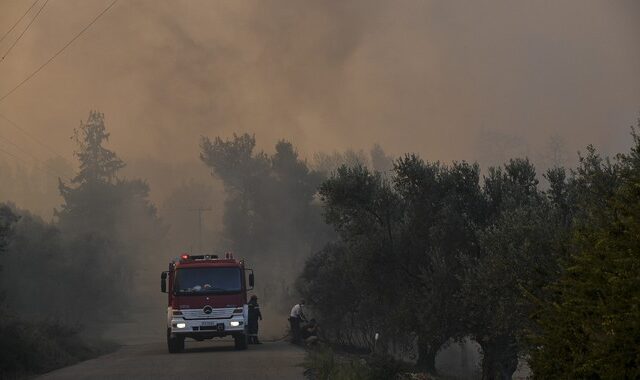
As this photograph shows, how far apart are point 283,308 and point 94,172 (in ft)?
194

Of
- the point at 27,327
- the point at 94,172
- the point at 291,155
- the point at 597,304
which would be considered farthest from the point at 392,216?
the point at 94,172

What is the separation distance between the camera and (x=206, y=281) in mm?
29219

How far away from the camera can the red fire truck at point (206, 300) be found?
2906 centimetres

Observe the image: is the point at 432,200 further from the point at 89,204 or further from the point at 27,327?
the point at 89,204

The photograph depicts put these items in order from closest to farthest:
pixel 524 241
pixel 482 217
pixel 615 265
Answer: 1. pixel 615 265
2. pixel 524 241
3. pixel 482 217

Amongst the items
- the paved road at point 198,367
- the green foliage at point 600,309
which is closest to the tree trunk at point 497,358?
the paved road at point 198,367

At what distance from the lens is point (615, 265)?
9.33 meters

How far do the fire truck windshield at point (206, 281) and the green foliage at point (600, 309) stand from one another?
1888 centimetres

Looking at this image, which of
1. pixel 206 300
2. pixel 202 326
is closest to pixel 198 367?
pixel 202 326

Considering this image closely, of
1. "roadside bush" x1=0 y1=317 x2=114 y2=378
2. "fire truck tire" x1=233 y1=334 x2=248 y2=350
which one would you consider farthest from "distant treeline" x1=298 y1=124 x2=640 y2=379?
"roadside bush" x1=0 y1=317 x2=114 y2=378

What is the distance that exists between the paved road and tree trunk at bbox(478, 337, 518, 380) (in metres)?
5.16

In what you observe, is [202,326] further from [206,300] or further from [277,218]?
[277,218]

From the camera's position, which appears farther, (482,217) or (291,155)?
(291,155)

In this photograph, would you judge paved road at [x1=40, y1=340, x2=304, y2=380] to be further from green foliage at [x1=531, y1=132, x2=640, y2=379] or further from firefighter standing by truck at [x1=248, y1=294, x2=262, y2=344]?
green foliage at [x1=531, y1=132, x2=640, y2=379]
